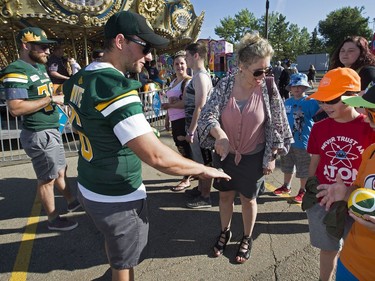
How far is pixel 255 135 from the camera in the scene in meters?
2.42

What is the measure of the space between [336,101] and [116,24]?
4.72 ft

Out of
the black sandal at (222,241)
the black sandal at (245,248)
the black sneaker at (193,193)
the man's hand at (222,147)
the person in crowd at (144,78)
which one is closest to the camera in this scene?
the man's hand at (222,147)

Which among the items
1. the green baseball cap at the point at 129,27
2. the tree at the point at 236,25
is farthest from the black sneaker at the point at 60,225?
the tree at the point at 236,25

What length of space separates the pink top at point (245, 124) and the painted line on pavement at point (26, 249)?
2243mm

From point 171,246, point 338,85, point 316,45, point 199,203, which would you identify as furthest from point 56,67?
point 316,45

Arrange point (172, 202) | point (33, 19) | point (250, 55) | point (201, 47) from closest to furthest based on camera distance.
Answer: point (250, 55), point (201, 47), point (172, 202), point (33, 19)

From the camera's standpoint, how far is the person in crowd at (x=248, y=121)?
2.26 meters

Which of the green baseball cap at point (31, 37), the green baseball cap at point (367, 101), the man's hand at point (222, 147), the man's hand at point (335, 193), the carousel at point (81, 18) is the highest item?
the carousel at point (81, 18)

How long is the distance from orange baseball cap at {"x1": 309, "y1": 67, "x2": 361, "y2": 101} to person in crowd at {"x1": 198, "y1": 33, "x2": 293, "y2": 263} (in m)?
0.56

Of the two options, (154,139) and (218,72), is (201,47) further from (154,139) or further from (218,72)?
(218,72)

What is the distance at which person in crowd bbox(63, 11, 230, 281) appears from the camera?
1385 millimetres

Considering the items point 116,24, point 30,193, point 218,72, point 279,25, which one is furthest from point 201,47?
point 279,25

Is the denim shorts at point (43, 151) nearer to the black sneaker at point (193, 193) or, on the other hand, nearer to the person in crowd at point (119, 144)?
the person in crowd at point (119, 144)

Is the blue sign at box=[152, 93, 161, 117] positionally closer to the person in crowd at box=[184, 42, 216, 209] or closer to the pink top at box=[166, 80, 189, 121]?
the pink top at box=[166, 80, 189, 121]
